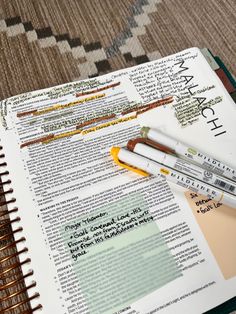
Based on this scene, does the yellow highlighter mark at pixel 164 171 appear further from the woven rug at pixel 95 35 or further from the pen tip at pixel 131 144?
the woven rug at pixel 95 35

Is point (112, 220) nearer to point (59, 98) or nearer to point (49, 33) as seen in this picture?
point (59, 98)

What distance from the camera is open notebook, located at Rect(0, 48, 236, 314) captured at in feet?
1.24

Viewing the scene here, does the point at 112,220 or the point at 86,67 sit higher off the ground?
the point at 86,67

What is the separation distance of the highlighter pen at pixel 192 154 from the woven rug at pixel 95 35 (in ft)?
0.46

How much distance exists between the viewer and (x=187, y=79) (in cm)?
50

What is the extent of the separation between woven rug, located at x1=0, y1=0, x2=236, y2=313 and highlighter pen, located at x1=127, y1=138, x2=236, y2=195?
0.16m

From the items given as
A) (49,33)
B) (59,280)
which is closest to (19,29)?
(49,33)

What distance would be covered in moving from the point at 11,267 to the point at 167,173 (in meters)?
0.19

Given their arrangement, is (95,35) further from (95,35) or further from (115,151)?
(115,151)

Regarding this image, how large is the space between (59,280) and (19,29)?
1.22ft

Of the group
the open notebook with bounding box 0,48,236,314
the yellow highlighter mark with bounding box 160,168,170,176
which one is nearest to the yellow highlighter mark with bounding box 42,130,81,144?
the open notebook with bounding box 0,48,236,314

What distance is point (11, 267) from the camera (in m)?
0.38

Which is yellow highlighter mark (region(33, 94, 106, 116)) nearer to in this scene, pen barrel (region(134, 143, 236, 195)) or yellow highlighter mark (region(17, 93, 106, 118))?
yellow highlighter mark (region(17, 93, 106, 118))

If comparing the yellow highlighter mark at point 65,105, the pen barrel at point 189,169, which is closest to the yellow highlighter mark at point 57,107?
the yellow highlighter mark at point 65,105
